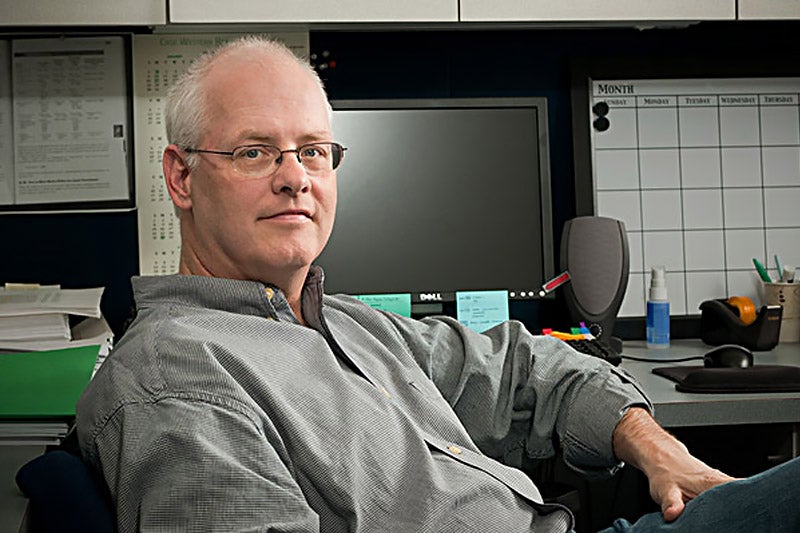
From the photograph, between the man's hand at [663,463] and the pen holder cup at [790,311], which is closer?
the man's hand at [663,463]

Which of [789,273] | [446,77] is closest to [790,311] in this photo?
[789,273]

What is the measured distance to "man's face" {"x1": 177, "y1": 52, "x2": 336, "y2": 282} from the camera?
1.36 metres

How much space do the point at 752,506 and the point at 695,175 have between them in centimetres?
168

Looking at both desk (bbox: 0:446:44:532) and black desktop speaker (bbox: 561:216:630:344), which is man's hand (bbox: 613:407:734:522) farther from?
black desktop speaker (bbox: 561:216:630:344)

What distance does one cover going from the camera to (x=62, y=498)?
100cm

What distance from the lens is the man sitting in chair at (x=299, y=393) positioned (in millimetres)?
1054

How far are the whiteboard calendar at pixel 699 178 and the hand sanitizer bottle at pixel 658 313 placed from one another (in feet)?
0.46

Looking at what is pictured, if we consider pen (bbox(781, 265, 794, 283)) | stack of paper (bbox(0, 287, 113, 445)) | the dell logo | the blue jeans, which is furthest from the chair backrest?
pen (bbox(781, 265, 794, 283))

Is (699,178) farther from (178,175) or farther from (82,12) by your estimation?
(178,175)

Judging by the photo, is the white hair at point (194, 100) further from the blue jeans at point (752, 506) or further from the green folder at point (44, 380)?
the blue jeans at point (752, 506)

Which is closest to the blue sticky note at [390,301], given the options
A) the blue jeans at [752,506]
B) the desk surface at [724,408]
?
the desk surface at [724,408]

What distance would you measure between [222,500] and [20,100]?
1788 millimetres

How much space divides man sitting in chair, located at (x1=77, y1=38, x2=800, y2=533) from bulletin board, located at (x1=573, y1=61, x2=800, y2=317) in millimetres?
1078

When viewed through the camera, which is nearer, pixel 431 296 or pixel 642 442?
pixel 642 442
